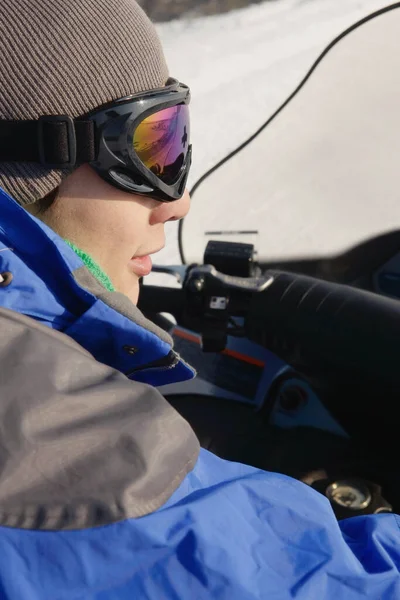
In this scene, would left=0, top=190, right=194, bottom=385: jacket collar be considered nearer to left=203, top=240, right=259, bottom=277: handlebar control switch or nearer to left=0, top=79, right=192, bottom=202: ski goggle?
left=0, top=79, right=192, bottom=202: ski goggle

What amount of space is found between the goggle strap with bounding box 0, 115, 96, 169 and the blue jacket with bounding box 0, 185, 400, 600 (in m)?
0.16

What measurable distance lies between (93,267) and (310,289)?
0.92 meters

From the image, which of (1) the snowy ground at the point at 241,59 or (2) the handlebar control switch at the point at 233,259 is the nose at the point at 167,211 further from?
(1) the snowy ground at the point at 241,59

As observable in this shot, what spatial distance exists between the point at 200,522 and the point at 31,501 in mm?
238

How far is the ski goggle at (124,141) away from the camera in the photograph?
1320mm

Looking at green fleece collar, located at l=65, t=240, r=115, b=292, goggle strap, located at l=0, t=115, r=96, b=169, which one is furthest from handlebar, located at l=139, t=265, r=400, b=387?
goggle strap, located at l=0, t=115, r=96, b=169

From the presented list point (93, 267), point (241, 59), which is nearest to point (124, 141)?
point (93, 267)

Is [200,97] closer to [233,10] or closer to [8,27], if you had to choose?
[233,10]

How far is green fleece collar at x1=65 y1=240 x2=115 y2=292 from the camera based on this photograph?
1381mm

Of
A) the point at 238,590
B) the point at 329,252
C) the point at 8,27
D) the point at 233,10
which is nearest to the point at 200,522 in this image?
the point at 238,590

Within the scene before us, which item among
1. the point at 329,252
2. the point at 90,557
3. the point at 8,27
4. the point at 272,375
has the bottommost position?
the point at 272,375

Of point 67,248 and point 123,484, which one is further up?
point 67,248

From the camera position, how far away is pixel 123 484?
3.31 ft

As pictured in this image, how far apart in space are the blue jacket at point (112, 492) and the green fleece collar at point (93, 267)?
0.32 ft
